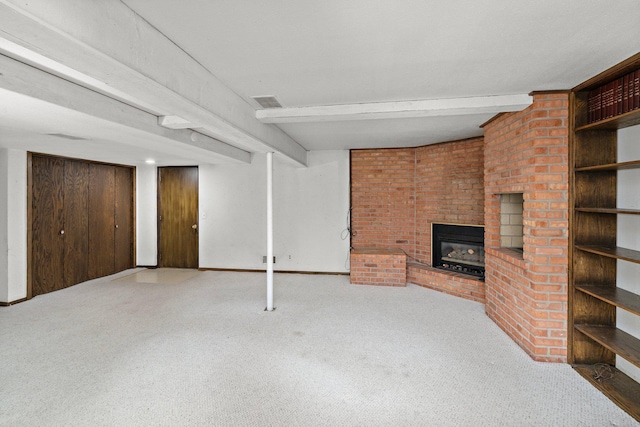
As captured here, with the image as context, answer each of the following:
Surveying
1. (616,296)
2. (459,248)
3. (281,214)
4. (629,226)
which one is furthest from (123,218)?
(629,226)

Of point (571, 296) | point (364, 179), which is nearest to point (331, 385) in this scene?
point (571, 296)

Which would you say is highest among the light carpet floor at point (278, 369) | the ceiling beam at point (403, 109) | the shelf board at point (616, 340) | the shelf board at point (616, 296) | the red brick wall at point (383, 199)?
the ceiling beam at point (403, 109)

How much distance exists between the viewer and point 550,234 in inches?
104

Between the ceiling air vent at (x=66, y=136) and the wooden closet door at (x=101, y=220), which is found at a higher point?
the ceiling air vent at (x=66, y=136)

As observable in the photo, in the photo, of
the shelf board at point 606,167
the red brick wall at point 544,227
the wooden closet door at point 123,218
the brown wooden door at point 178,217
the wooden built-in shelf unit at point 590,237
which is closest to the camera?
the shelf board at point 606,167

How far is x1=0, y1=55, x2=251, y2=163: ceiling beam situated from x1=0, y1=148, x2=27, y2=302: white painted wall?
212 cm

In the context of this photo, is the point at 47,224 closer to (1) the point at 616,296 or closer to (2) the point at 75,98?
(2) the point at 75,98

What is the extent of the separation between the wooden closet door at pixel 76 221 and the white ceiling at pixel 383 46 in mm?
2365

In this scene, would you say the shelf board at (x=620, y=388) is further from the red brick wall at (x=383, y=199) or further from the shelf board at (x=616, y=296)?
the red brick wall at (x=383, y=199)

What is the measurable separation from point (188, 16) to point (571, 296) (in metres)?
3.53

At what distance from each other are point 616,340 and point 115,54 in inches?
149

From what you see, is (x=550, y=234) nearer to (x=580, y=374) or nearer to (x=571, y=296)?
(x=571, y=296)

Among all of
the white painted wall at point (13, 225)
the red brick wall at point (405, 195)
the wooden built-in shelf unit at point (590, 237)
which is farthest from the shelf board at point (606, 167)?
the white painted wall at point (13, 225)

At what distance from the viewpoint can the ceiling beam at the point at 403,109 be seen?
2721 mm
